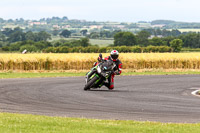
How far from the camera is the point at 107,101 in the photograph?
17422 mm

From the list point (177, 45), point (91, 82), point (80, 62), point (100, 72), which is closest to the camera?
point (100, 72)

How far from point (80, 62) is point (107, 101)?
2222 centimetres

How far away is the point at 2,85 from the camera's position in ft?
75.9

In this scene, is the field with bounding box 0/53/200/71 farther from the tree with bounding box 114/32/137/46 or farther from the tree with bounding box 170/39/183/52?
the tree with bounding box 114/32/137/46

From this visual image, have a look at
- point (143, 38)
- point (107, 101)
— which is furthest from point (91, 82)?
point (143, 38)

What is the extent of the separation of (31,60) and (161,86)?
1610 cm

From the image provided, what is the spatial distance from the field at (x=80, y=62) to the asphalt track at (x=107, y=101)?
44.9 feet

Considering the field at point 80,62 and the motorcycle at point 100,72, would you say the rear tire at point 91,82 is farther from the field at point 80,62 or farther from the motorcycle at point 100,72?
the field at point 80,62

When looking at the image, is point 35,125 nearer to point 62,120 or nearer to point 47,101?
point 62,120

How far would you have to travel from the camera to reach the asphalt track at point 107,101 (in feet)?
46.6

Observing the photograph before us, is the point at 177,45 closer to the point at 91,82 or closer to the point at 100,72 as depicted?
the point at 91,82

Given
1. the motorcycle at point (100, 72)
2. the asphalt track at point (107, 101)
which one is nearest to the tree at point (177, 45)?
the asphalt track at point (107, 101)

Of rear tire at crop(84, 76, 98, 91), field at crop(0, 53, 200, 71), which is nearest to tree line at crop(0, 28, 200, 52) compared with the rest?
field at crop(0, 53, 200, 71)

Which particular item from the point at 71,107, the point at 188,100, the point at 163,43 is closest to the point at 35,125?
the point at 71,107
